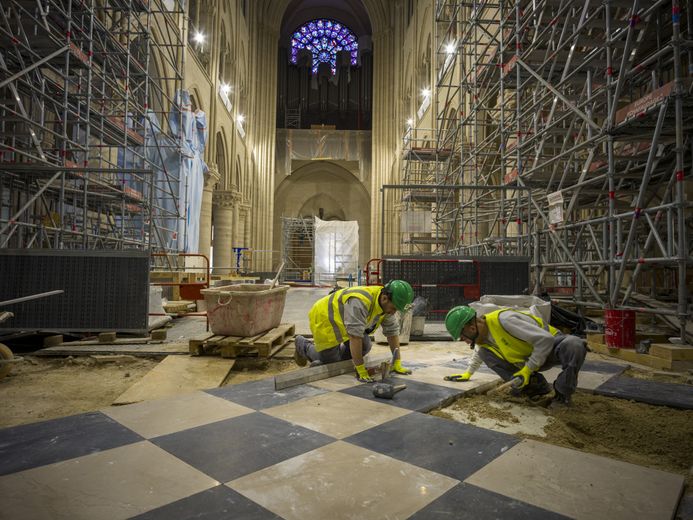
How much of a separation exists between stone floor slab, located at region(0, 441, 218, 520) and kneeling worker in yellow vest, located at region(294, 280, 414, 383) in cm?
180

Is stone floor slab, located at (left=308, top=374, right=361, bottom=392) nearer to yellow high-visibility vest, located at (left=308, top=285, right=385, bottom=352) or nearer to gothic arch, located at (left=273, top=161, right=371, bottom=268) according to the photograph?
yellow high-visibility vest, located at (left=308, top=285, right=385, bottom=352)

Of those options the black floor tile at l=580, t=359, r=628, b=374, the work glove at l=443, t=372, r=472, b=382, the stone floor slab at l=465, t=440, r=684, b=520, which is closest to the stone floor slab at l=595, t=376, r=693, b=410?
the black floor tile at l=580, t=359, r=628, b=374

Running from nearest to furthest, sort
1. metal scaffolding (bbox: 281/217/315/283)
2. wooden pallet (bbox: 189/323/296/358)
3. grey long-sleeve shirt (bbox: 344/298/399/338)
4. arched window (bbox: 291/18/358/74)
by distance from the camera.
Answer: grey long-sleeve shirt (bbox: 344/298/399/338) < wooden pallet (bbox: 189/323/296/358) < metal scaffolding (bbox: 281/217/315/283) < arched window (bbox: 291/18/358/74)

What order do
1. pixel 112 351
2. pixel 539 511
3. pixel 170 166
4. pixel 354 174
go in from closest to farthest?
1. pixel 539 511
2. pixel 112 351
3. pixel 170 166
4. pixel 354 174

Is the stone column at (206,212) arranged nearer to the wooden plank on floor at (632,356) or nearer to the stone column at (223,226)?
the stone column at (223,226)

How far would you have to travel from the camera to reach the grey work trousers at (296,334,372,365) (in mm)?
4020

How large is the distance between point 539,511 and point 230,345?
137 inches

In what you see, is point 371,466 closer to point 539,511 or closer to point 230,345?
point 539,511

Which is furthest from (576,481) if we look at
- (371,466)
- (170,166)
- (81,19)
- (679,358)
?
(170,166)

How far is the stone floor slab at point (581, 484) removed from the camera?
1.63 m

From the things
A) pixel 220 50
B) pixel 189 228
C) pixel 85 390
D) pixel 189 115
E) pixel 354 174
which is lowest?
pixel 85 390

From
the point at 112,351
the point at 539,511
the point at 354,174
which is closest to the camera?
the point at 539,511

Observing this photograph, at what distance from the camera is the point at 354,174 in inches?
1230

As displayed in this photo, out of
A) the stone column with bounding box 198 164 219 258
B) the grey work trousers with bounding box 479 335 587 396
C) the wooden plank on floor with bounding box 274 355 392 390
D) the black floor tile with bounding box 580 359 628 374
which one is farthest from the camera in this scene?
the stone column with bounding box 198 164 219 258
